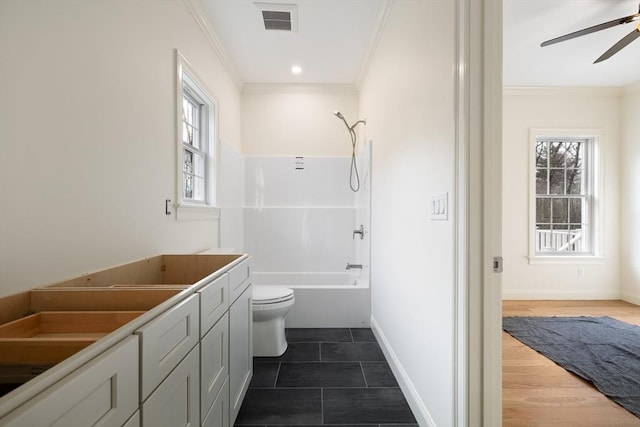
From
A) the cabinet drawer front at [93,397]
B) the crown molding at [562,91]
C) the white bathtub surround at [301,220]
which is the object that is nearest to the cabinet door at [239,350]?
the cabinet drawer front at [93,397]

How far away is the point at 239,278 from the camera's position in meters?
1.60

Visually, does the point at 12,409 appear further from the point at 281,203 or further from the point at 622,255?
the point at 622,255

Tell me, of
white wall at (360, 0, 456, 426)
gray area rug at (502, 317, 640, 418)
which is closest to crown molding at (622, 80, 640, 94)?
gray area rug at (502, 317, 640, 418)

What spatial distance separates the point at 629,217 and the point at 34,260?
17.7 ft

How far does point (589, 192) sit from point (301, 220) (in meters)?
3.73

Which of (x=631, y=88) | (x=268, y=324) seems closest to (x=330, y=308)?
(x=268, y=324)

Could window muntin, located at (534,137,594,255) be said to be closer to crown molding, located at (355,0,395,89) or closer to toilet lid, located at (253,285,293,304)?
crown molding, located at (355,0,395,89)

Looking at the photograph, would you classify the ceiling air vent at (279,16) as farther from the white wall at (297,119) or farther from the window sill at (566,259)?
the window sill at (566,259)

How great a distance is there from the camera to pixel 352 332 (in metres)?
2.69

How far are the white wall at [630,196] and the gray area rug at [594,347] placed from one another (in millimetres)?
1051

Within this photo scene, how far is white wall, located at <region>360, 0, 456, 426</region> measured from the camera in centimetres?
123

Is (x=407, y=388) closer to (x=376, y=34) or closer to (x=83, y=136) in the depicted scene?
(x=83, y=136)

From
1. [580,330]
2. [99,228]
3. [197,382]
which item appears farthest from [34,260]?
[580,330]

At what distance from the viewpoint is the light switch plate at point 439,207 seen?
1221 millimetres
